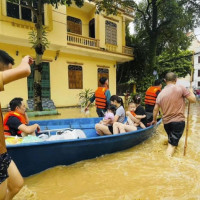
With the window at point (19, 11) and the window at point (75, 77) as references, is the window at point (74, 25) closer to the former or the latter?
the window at point (75, 77)

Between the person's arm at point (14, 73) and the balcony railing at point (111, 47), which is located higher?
the balcony railing at point (111, 47)

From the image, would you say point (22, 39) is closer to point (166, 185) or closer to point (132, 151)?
point (132, 151)

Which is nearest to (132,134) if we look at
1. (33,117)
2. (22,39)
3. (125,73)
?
(33,117)

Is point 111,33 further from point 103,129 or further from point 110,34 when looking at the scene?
point 103,129

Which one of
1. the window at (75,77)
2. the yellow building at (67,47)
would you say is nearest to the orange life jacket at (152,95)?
the yellow building at (67,47)

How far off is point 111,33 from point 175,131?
33.3ft

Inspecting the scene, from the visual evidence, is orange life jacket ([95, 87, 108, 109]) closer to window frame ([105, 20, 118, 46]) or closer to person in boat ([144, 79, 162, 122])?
person in boat ([144, 79, 162, 122])

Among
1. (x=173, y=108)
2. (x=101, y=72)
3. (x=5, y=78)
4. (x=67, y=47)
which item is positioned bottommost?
(x=173, y=108)

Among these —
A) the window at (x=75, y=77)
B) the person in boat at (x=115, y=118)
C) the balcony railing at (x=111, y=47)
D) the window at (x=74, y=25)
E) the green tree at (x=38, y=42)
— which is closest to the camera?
the person in boat at (x=115, y=118)

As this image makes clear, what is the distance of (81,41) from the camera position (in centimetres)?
1028

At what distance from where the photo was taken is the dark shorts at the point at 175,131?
324 centimetres

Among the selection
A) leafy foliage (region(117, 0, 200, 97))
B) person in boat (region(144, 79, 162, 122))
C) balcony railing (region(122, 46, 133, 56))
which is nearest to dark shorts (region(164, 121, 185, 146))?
person in boat (region(144, 79, 162, 122))

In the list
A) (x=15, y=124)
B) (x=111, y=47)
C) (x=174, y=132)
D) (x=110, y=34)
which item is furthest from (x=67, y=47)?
(x=174, y=132)

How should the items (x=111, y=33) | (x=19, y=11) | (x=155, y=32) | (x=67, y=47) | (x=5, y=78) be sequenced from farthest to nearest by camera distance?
1. (x=111, y=33)
2. (x=155, y=32)
3. (x=67, y=47)
4. (x=19, y=11)
5. (x=5, y=78)
